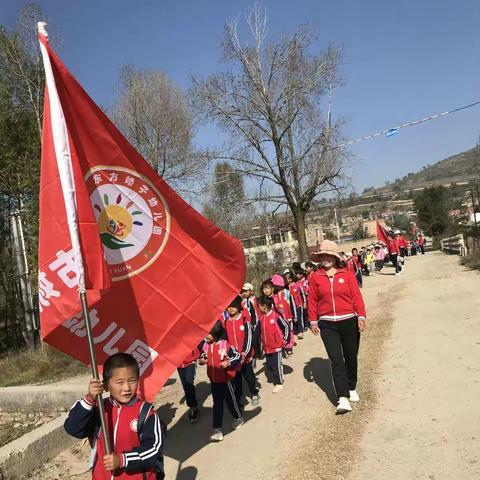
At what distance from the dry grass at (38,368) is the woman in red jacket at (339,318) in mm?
7538

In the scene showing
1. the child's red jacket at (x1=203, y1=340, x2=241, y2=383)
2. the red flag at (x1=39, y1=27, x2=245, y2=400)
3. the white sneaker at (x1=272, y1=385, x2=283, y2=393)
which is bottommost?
the white sneaker at (x1=272, y1=385, x2=283, y2=393)

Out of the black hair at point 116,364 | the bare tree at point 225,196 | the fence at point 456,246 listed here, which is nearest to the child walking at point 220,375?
the black hair at point 116,364

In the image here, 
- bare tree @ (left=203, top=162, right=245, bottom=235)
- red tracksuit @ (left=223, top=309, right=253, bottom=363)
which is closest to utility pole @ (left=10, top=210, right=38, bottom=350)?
bare tree @ (left=203, top=162, right=245, bottom=235)

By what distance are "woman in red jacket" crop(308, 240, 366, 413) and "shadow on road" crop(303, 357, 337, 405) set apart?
1.73 ft

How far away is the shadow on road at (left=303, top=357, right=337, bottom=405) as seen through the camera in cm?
676

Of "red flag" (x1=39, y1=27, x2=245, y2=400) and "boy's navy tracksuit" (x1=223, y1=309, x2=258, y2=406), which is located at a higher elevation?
"red flag" (x1=39, y1=27, x2=245, y2=400)

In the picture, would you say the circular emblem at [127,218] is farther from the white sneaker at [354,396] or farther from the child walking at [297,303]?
the child walking at [297,303]

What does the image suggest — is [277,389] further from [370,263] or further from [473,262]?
[370,263]

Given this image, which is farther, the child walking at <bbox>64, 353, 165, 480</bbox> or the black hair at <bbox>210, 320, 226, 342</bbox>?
the black hair at <bbox>210, 320, 226, 342</bbox>

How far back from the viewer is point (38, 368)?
12492mm

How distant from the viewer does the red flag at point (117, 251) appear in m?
3.43

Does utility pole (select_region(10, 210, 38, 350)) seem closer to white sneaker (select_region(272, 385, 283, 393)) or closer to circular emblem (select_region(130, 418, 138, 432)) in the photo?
white sneaker (select_region(272, 385, 283, 393))

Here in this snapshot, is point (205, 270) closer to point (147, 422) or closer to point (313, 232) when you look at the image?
point (147, 422)

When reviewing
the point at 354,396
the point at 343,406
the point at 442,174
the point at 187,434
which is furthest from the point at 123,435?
the point at 442,174
